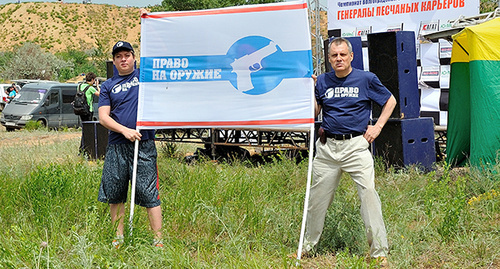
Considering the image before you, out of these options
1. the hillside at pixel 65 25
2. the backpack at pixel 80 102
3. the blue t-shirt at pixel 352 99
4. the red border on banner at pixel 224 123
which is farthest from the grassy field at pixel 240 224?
the hillside at pixel 65 25

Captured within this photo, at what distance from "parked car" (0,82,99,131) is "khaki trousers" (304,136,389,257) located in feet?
59.5

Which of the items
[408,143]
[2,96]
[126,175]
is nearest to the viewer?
[126,175]

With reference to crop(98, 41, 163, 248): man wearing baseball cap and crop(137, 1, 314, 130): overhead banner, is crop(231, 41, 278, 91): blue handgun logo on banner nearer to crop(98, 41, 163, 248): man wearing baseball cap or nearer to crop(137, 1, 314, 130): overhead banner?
crop(137, 1, 314, 130): overhead banner

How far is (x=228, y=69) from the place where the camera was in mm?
4867

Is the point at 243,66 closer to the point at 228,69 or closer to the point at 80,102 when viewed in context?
the point at 228,69

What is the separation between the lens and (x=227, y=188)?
21.3 ft

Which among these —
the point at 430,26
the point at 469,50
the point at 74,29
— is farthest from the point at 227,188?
the point at 74,29

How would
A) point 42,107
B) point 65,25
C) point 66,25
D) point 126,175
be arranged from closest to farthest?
point 126,175 < point 42,107 < point 66,25 < point 65,25

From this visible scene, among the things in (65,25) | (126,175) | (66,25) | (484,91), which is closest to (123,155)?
(126,175)

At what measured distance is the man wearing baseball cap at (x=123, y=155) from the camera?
4.84 m

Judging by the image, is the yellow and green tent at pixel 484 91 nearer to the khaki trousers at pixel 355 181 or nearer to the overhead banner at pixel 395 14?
the khaki trousers at pixel 355 181

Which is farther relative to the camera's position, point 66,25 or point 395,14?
point 66,25

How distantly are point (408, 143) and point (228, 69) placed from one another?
391 centimetres

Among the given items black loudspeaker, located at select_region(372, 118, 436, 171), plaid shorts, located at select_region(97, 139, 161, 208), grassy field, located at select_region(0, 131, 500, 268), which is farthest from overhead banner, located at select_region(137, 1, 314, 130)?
black loudspeaker, located at select_region(372, 118, 436, 171)
